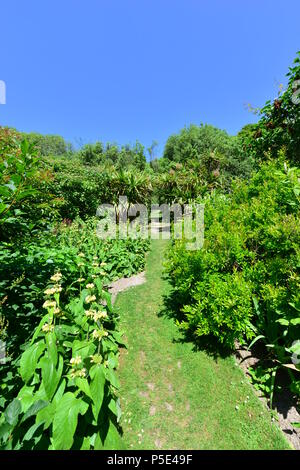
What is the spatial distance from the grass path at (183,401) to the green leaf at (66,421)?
1.07 m

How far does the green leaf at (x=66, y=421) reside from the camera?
3.68 feet

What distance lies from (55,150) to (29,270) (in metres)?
48.3

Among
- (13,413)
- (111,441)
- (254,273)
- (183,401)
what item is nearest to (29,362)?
(13,413)

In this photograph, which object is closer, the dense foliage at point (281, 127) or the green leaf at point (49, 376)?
the green leaf at point (49, 376)

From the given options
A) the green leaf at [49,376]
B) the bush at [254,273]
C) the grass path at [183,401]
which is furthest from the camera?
the bush at [254,273]

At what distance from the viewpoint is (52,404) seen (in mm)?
1295

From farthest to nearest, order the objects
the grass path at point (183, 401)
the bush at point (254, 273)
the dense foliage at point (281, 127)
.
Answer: the dense foliage at point (281, 127)
the bush at point (254, 273)
the grass path at point (183, 401)

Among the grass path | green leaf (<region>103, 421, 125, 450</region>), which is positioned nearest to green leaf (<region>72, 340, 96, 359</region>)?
green leaf (<region>103, 421, 125, 450</region>)

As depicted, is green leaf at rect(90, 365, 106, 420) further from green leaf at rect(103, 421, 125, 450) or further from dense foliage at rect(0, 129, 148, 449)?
green leaf at rect(103, 421, 125, 450)

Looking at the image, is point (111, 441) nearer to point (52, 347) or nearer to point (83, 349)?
point (83, 349)

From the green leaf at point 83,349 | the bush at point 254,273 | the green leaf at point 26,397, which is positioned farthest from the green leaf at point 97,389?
the bush at point 254,273

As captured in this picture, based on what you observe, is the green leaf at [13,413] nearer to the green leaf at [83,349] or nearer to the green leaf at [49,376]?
the green leaf at [49,376]
